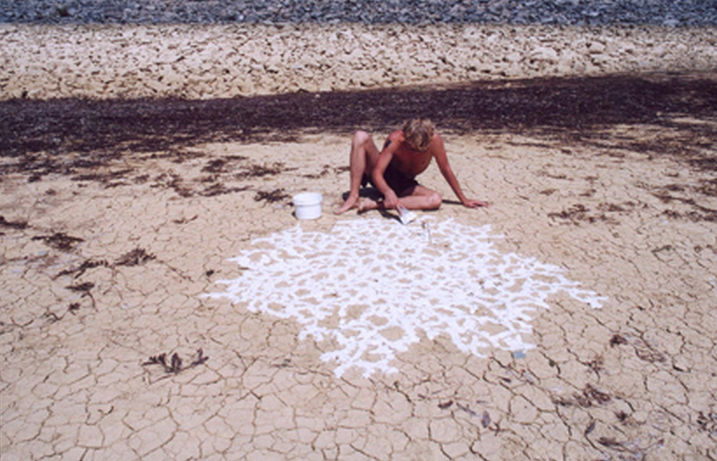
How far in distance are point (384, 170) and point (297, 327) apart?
183 cm

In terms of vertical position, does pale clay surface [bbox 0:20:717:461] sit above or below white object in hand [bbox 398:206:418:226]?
below

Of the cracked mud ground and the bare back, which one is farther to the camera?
the bare back

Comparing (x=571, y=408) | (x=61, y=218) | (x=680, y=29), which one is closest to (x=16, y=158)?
(x=61, y=218)

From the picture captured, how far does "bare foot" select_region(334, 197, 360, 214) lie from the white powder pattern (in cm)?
27

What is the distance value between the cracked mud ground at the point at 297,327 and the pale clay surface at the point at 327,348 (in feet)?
0.04

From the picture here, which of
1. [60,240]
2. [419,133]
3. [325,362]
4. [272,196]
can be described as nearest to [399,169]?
[419,133]

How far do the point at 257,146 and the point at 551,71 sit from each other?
885cm

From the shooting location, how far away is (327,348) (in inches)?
113

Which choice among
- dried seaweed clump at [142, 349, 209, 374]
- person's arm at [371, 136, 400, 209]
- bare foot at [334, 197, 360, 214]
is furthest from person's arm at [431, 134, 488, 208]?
dried seaweed clump at [142, 349, 209, 374]

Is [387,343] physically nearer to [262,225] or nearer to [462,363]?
[462,363]

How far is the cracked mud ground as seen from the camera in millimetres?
2336

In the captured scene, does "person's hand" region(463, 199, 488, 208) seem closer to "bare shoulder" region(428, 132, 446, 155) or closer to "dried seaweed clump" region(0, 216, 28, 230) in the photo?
"bare shoulder" region(428, 132, 446, 155)

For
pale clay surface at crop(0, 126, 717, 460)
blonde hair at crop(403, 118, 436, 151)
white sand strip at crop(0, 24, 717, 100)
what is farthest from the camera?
white sand strip at crop(0, 24, 717, 100)

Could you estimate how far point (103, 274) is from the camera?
146 inches
